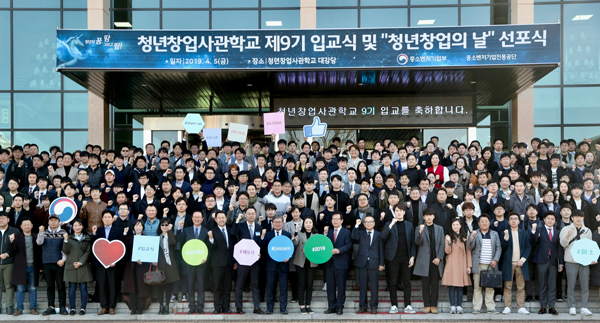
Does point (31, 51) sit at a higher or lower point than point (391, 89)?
higher

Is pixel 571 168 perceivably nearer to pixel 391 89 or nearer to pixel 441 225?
pixel 441 225

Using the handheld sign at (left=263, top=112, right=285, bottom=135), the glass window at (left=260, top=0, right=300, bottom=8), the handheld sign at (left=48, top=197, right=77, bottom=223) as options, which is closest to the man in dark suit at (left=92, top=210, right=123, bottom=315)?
the handheld sign at (left=48, top=197, right=77, bottom=223)

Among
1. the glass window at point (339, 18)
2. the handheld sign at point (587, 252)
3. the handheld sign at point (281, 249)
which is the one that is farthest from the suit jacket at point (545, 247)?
the glass window at point (339, 18)

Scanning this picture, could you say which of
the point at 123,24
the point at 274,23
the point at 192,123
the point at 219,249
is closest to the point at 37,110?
the point at 123,24

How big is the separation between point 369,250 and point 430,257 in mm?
1132

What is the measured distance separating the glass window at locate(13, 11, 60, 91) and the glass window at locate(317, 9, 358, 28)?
9281 mm

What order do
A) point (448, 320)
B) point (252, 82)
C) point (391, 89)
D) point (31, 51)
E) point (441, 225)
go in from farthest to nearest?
point (31, 51) < point (391, 89) < point (252, 82) < point (441, 225) < point (448, 320)

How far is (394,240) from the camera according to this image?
934 centimetres

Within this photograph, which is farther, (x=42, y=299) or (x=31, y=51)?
(x=31, y=51)

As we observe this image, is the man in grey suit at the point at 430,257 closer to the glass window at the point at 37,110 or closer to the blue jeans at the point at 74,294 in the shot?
the blue jeans at the point at 74,294

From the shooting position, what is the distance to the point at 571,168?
38.3 feet

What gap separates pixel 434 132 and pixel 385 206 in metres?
7.70

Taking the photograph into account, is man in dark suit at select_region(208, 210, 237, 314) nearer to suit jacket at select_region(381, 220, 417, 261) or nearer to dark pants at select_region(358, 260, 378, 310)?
dark pants at select_region(358, 260, 378, 310)

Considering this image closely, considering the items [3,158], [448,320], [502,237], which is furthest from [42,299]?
[502,237]
